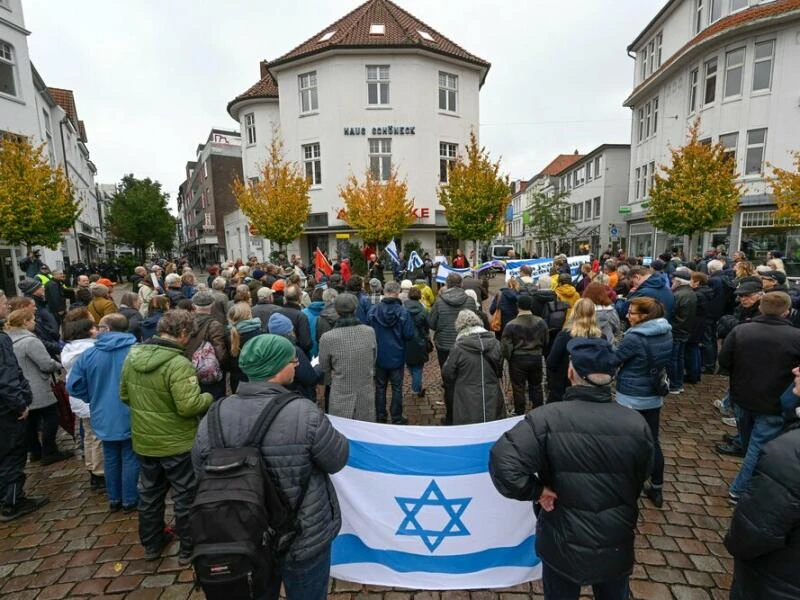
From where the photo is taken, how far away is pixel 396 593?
3.25 metres

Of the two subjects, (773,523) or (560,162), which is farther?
(560,162)

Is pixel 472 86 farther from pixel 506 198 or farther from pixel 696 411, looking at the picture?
pixel 696 411

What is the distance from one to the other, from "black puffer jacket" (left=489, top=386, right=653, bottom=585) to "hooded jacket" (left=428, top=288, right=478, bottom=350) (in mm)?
3941

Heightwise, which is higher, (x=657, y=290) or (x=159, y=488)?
(x=657, y=290)

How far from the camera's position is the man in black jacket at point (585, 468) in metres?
2.08

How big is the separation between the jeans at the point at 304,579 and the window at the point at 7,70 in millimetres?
25816

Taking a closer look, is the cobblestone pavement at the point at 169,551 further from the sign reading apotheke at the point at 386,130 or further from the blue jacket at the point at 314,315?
the sign reading apotheke at the point at 386,130

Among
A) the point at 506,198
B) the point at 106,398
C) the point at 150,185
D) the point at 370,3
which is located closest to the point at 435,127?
the point at 506,198

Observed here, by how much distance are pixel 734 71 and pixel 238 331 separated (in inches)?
1125

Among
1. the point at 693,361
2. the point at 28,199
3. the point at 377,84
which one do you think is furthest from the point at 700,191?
the point at 28,199

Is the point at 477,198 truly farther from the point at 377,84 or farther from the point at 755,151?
the point at 755,151

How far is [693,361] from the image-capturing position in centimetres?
752

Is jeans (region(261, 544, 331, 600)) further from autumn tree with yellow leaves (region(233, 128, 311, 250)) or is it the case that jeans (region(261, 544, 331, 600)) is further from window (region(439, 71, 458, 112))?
window (region(439, 71, 458, 112))

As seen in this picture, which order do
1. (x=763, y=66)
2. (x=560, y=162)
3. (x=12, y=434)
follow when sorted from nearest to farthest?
(x=12, y=434) < (x=763, y=66) < (x=560, y=162)
